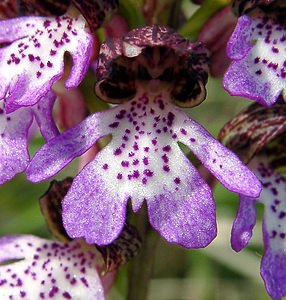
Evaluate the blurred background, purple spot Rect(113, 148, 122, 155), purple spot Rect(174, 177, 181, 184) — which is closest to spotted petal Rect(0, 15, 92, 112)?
purple spot Rect(113, 148, 122, 155)

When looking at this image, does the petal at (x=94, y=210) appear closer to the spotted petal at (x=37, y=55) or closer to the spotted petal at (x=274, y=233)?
the spotted petal at (x=37, y=55)

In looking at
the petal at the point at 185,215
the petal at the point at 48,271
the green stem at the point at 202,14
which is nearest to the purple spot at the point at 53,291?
the petal at the point at 48,271

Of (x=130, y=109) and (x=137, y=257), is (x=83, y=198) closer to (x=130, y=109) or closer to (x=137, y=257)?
(x=130, y=109)

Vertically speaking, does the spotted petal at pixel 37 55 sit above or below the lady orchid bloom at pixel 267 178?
above

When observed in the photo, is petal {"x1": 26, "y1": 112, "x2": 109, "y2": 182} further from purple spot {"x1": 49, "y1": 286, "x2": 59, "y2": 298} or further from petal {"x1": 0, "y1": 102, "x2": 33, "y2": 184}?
purple spot {"x1": 49, "y1": 286, "x2": 59, "y2": 298}

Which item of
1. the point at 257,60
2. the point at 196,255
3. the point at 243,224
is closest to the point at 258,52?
the point at 257,60

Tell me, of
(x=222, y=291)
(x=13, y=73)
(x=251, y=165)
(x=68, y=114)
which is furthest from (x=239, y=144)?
(x=222, y=291)
